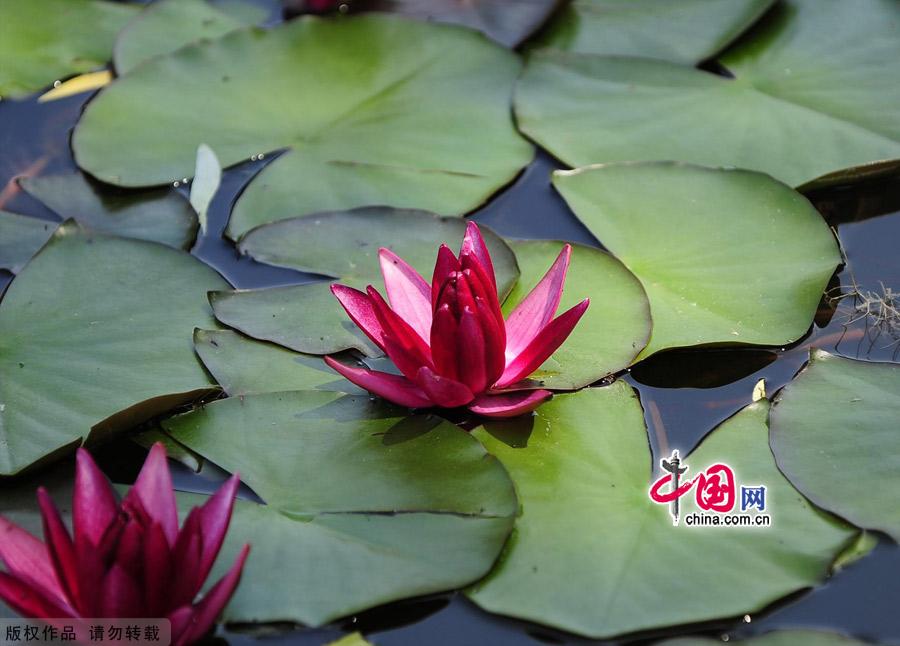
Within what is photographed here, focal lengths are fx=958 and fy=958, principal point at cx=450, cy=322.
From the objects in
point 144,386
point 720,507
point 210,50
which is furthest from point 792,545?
point 210,50

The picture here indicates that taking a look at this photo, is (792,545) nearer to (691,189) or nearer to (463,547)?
(463,547)

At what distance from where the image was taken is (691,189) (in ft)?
8.92

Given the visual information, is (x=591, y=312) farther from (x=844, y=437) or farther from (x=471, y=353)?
(x=844, y=437)

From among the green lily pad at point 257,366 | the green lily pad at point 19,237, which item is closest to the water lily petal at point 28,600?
the green lily pad at point 257,366

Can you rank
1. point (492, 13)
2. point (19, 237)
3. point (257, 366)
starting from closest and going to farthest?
point (257, 366), point (19, 237), point (492, 13)

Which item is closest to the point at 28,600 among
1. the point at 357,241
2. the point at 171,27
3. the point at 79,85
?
the point at 357,241

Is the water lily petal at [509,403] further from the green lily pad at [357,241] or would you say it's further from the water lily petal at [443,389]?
the green lily pad at [357,241]

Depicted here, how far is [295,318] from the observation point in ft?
7.92

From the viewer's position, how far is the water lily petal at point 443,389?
2039 mm

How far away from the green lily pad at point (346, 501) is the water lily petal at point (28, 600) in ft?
1.01

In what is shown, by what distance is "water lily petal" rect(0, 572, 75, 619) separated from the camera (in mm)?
1689

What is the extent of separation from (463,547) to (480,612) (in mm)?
130

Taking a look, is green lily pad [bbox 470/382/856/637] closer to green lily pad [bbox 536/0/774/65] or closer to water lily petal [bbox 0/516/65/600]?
water lily petal [bbox 0/516/65/600]

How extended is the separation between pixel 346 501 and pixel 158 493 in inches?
15.3
